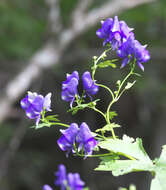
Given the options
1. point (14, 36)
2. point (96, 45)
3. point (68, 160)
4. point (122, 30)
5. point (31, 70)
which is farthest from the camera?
point (68, 160)

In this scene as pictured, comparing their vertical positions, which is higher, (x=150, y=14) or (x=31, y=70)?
Result: (x=150, y=14)

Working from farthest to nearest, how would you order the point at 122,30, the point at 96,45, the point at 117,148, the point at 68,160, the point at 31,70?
the point at 68,160 < the point at 96,45 < the point at 31,70 < the point at 122,30 < the point at 117,148

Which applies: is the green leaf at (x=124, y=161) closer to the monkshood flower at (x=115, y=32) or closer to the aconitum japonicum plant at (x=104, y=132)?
the aconitum japonicum plant at (x=104, y=132)

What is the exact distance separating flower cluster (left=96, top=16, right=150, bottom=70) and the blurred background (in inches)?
141

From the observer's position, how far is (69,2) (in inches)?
237

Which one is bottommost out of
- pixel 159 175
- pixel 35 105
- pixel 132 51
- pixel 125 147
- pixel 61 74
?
pixel 159 175

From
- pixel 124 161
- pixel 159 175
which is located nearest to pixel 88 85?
pixel 124 161

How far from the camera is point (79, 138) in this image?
4.21 ft

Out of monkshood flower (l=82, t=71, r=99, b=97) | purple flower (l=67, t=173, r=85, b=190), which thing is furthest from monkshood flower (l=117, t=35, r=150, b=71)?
purple flower (l=67, t=173, r=85, b=190)

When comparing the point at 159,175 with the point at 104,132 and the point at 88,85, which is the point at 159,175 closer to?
the point at 104,132

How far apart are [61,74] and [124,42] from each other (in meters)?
4.94

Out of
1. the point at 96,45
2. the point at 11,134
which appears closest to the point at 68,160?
the point at 11,134

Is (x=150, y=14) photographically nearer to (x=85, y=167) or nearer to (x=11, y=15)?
(x=11, y=15)

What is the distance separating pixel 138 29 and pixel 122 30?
4534mm
